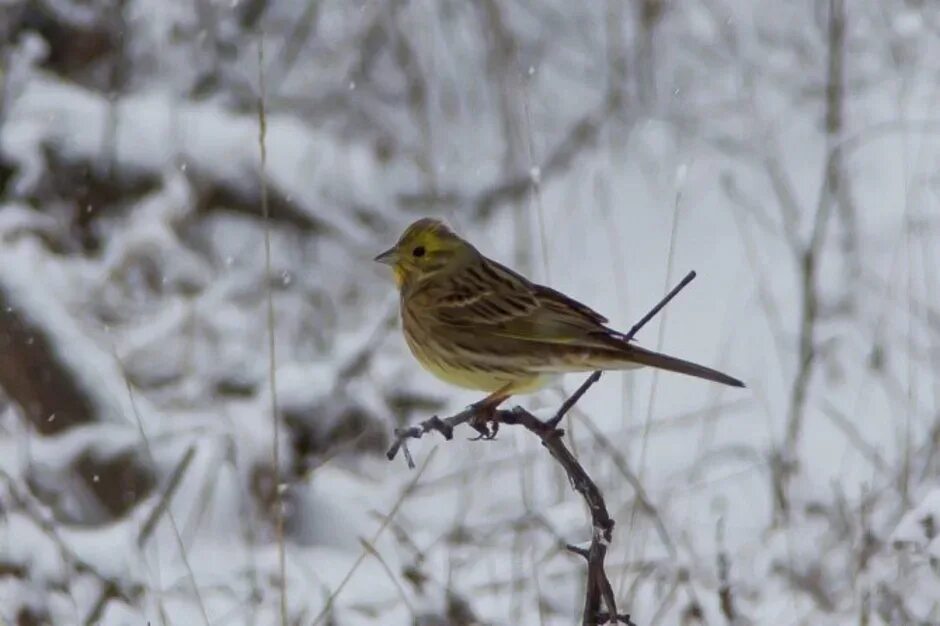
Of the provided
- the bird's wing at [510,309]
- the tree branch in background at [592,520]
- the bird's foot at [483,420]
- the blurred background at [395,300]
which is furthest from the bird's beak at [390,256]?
the tree branch in background at [592,520]

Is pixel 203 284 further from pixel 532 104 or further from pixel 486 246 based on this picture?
pixel 532 104

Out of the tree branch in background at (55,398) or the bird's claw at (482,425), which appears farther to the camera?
the tree branch in background at (55,398)

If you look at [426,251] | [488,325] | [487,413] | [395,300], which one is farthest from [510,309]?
[395,300]

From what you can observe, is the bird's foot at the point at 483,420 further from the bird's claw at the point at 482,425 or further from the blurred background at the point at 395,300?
the blurred background at the point at 395,300

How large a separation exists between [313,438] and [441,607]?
191 centimetres

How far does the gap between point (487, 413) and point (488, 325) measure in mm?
495

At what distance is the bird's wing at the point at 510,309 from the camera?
98.3 inches

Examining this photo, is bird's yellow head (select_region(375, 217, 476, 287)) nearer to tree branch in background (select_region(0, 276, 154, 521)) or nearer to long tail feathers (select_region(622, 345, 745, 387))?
long tail feathers (select_region(622, 345, 745, 387))

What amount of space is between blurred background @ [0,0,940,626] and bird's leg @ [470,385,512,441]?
16 cm

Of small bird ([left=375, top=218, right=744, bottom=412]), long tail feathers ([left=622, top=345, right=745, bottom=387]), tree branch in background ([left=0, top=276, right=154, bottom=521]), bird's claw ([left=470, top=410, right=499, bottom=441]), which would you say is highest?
long tail feathers ([left=622, top=345, right=745, bottom=387])

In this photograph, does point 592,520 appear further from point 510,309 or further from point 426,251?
point 426,251

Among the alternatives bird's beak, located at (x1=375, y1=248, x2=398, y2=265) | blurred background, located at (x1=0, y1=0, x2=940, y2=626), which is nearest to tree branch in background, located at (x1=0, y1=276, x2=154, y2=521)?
blurred background, located at (x1=0, y1=0, x2=940, y2=626)

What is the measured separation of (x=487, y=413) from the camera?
2211 millimetres

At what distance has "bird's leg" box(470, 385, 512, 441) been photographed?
2.20m
